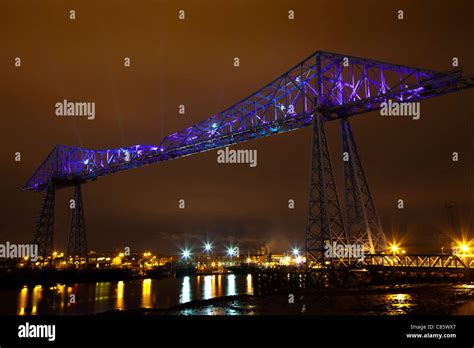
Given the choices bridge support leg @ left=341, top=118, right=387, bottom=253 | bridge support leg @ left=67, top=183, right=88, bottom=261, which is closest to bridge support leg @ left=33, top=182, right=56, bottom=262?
bridge support leg @ left=67, top=183, right=88, bottom=261

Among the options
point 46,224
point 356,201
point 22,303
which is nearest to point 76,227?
point 46,224

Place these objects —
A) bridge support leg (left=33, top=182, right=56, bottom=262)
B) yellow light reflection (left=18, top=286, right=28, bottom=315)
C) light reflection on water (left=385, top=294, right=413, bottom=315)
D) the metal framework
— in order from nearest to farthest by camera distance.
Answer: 1. light reflection on water (left=385, top=294, right=413, bottom=315)
2. the metal framework
3. yellow light reflection (left=18, top=286, right=28, bottom=315)
4. bridge support leg (left=33, top=182, right=56, bottom=262)

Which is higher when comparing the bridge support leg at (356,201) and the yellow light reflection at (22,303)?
the bridge support leg at (356,201)

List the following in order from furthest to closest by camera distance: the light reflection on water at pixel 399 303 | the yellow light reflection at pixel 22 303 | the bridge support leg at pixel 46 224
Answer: the bridge support leg at pixel 46 224 → the yellow light reflection at pixel 22 303 → the light reflection on water at pixel 399 303

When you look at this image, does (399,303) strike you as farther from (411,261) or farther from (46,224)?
(46,224)

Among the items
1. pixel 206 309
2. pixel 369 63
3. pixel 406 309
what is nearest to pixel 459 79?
pixel 369 63

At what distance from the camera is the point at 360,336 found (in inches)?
591

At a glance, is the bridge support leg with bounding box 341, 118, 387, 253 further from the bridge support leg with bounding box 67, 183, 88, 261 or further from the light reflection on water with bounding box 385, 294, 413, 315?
the bridge support leg with bounding box 67, 183, 88, 261

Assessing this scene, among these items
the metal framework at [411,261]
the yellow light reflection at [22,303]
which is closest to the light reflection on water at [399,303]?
the metal framework at [411,261]

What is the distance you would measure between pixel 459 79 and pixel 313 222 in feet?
50.8

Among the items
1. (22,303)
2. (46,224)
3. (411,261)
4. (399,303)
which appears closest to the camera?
(399,303)

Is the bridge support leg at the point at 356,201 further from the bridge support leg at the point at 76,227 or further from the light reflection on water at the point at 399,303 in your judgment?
the bridge support leg at the point at 76,227

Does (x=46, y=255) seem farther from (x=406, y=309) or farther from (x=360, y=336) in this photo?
(x=360, y=336)

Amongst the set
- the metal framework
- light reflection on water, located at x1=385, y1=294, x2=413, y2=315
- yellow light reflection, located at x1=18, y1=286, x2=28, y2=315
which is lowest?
yellow light reflection, located at x1=18, y1=286, x2=28, y2=315
